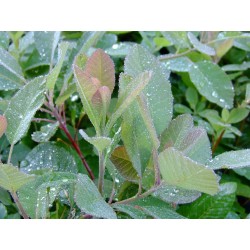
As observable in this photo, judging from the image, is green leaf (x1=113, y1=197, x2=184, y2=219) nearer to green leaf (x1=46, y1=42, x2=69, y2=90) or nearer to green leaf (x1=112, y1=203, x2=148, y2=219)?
green leaf (x1=112, y1=203, x2=148, y2=219)

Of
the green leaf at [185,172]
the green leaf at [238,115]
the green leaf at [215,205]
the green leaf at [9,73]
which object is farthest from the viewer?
the green leaf at [238,115]

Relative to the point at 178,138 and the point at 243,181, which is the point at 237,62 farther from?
the point at 178,138

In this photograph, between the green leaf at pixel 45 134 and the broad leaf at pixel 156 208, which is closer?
the broad leaf at pixel 156 208

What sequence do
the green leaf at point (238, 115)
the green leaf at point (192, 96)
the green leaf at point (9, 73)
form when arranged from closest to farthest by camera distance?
1. the green leaf at point (9, 73)
2. the green leaf at point (238, 115)
3. the green leaf at point (192, 96)

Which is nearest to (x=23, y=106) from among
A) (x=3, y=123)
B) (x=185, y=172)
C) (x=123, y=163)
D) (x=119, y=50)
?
(x=3, y=123)

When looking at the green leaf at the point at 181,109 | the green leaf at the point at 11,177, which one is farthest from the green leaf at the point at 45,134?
the green leaf at the point at 181,109

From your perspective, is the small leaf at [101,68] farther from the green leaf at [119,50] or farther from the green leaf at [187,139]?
the green leaf at [119,50]
